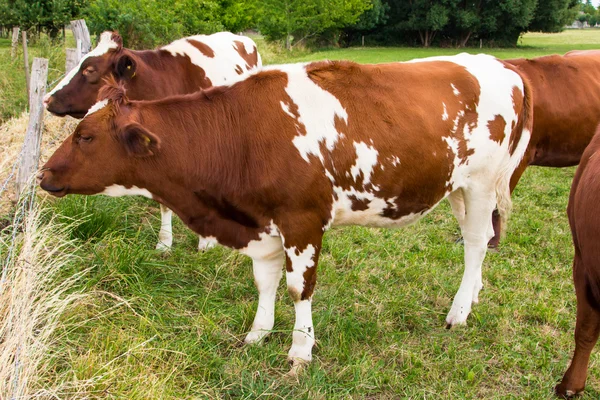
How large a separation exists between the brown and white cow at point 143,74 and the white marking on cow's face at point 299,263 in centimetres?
167

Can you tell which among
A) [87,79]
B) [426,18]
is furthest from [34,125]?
[426,18]

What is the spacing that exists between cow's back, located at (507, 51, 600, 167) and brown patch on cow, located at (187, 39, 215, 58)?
3.42 m

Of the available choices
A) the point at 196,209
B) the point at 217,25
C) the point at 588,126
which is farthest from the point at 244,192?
the point at 217,25

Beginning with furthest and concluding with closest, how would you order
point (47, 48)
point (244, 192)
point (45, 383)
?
1. point (47, 48)
2. point (244, 192)
3. point (45, 383)

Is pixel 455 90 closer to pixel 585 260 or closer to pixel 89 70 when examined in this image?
pixel 585 260

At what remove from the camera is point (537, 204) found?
6.98 metres

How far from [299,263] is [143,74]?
315cm

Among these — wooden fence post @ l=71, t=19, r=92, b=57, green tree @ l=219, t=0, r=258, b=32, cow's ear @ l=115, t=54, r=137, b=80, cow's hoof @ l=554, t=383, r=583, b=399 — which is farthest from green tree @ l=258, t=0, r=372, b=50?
cow's hoof @ l=554, t=383, r=583, b=399

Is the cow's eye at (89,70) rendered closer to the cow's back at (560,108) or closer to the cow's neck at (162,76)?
the cow's neck at (162,76)

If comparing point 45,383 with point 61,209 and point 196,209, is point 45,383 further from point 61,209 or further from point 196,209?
point 61,209

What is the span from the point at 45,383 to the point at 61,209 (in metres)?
2.30

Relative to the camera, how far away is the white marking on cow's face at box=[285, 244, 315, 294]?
11.7 ft

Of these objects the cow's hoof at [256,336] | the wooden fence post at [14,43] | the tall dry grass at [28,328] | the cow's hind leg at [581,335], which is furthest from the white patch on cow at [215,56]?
the wooden fence post at [14,43]

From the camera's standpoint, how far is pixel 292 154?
341 centimetres
